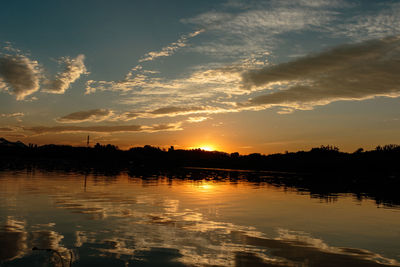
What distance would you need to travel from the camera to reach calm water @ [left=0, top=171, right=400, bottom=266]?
56.5 feet

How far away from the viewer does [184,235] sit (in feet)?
74.0

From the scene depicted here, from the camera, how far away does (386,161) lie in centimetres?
17350

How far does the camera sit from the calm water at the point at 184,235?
1722cm

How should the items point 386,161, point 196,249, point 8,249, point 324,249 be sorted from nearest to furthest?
point 8,249 → point 196,249 → point 324,249 → point 386,161

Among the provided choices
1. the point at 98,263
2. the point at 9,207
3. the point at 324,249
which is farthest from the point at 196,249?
the point at 9,207

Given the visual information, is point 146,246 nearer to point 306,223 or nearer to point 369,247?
point 369,247

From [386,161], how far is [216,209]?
168m

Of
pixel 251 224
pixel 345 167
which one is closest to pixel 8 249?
pixel 251 224

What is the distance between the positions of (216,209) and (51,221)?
1712 cm

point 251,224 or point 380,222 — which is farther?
point 380,222

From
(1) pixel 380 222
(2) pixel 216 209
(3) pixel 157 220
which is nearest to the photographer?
(3) pixel 157 220

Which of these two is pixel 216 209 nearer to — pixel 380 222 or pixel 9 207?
pixel 380 222

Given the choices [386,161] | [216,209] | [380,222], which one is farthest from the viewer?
[386,161]

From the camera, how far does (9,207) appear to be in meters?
30.8
